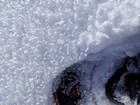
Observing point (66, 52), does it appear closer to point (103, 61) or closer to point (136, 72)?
point (103, 61)

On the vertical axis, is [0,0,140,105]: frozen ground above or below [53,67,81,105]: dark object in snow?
above

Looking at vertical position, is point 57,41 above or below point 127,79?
above

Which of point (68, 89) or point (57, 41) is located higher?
point (57, 41)

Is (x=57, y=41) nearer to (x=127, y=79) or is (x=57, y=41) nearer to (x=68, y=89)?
(x=68, y=89)

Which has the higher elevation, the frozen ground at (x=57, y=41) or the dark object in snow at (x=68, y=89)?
the frozen ground at (x=57, y=41)

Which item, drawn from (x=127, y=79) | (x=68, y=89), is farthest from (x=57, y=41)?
(x=127, y=79)
